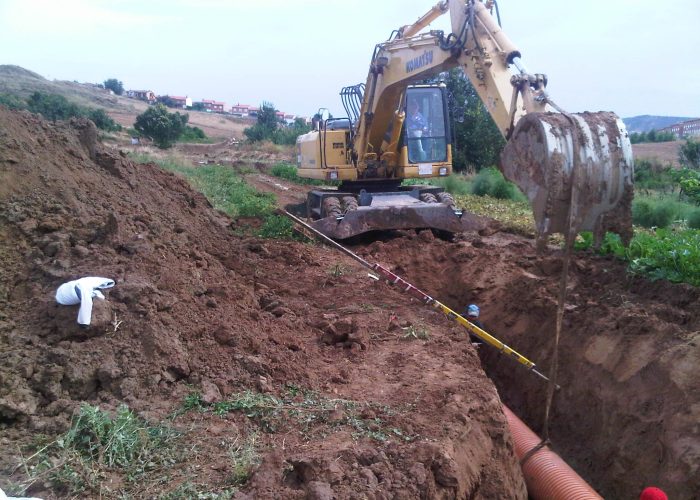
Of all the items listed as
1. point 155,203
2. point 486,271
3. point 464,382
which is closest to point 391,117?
point 486,271

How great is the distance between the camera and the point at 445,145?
11.9 metres

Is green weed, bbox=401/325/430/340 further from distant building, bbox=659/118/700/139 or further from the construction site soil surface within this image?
distant building, bbox=659/118/700/139

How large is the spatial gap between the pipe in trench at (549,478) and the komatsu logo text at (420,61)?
19.3 ft

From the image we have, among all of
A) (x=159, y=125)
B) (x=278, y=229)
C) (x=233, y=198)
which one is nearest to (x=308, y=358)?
(x=278, y=229)

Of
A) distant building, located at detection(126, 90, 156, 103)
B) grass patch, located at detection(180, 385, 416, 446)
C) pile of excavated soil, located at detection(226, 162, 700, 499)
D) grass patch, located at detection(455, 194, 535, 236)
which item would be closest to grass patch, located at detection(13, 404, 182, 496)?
grass patch, located at detection(180, 385, 416, 446)

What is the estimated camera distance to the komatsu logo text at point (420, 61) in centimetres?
896

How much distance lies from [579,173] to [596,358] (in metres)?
2.38

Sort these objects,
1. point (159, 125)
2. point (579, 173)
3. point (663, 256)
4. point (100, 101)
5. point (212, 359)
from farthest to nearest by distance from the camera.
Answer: point (100, 101), point (159, 125), point (663, 256), point (212, 359), point (579, 173)

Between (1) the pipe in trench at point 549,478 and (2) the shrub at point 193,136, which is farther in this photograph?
(2) the shrub at point 193,136

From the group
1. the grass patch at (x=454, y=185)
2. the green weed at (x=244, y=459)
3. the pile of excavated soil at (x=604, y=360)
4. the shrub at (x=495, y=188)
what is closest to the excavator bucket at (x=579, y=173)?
the pile of excavated soil at (x=604, y=360)

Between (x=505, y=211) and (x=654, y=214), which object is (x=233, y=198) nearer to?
(x=505, y=211)

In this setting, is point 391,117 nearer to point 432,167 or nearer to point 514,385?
point 432,167

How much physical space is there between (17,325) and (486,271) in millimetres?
6007

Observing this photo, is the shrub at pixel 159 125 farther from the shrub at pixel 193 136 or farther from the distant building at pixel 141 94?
the distant building at pixel 141 94
